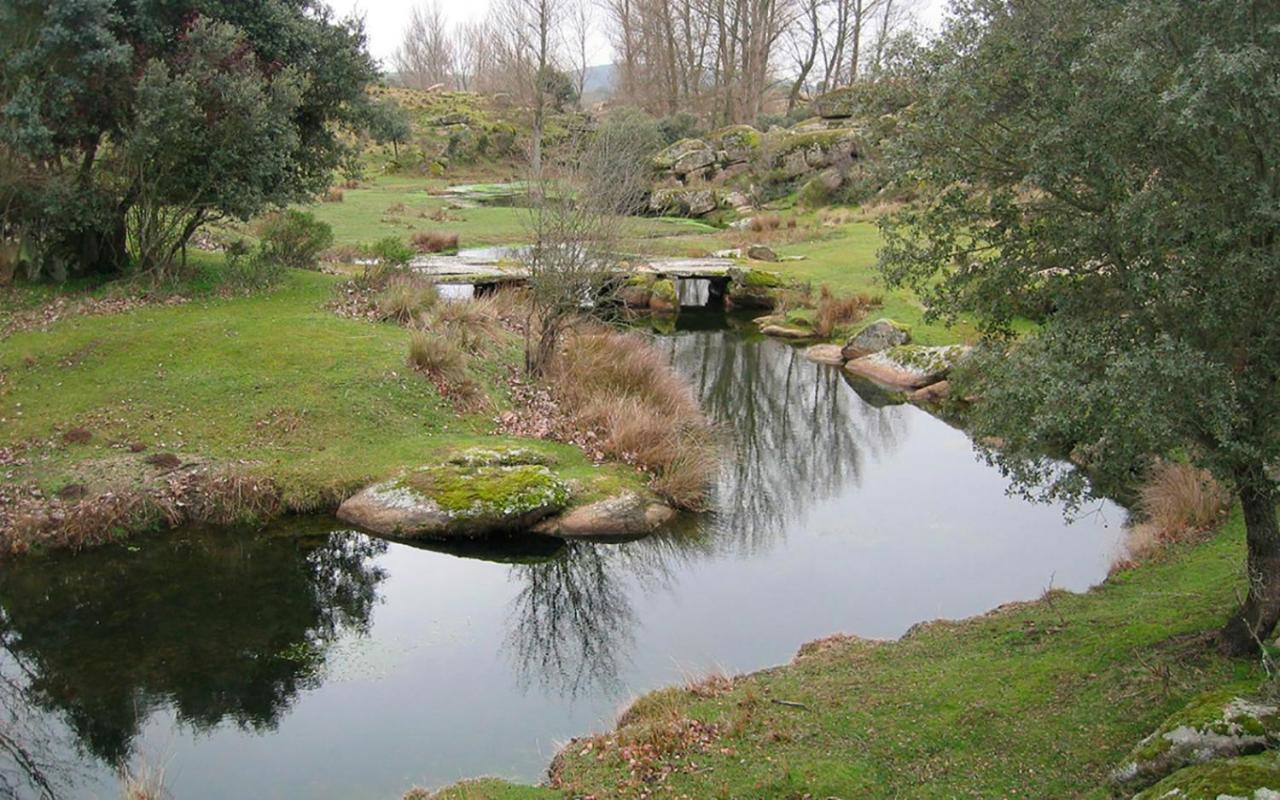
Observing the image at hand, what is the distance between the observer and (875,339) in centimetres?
2612

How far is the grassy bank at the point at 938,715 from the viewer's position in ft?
24.2

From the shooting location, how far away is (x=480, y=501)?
14.8 meters

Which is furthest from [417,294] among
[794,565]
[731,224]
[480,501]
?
[731,224]

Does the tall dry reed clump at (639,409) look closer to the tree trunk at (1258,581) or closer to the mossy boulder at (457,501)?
the mossy boulder at (457,501)

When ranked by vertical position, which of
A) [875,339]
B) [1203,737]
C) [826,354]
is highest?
[875,339]

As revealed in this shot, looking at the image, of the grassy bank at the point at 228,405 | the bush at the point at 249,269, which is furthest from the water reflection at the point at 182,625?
the bush at the point at 249,269

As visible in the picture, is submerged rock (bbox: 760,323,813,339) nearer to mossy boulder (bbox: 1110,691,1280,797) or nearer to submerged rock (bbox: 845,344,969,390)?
submerged rock (bbox: 845,344,969,390)

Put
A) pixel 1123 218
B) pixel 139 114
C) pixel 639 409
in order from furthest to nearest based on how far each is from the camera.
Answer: pixel 139 114 < pixel 639 409 < pixel 1123 218

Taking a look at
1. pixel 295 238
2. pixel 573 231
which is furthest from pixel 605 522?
pixel 295 238

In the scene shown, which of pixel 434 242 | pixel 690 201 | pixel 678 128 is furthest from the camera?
pixel 678 128

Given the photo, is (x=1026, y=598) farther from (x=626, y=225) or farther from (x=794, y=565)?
(x=626, y=225)

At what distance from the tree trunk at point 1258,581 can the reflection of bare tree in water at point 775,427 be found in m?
7.57

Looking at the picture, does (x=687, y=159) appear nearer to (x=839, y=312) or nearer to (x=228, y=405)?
(x=839, y=312)

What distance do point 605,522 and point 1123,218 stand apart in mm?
9314
